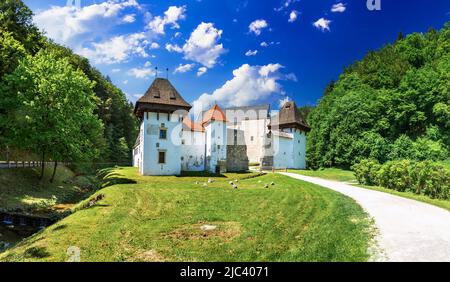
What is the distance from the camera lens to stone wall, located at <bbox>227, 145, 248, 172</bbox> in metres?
38.3

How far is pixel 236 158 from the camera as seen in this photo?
126 ft

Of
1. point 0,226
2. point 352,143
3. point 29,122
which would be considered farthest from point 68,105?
point 352,143

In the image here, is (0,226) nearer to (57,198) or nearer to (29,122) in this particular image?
(57,198)

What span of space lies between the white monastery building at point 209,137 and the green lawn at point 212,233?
16092 mm

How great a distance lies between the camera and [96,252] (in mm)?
7816

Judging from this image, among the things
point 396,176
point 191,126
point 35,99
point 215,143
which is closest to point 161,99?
point 191,126

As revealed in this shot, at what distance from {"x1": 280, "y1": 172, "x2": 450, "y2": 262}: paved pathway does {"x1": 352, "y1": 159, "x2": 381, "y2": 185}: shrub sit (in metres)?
7.86

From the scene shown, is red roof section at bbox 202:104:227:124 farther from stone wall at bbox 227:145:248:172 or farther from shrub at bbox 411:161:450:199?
shrub at bbox 411:161:450:199

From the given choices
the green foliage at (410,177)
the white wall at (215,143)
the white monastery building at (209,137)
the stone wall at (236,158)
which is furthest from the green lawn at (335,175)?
the white wall at (215,143)

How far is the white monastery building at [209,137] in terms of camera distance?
3078 cm

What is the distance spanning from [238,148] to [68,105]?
21341 millimetres

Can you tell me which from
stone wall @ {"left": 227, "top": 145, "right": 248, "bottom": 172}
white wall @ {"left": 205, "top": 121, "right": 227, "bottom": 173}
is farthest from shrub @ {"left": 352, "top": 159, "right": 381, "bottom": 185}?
white wall @ {"left": 205, "top": 121, "right": 227, "bottom": 173}

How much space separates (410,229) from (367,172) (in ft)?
48.1

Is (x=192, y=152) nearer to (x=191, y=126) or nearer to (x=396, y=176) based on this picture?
(x=191, y=126)
